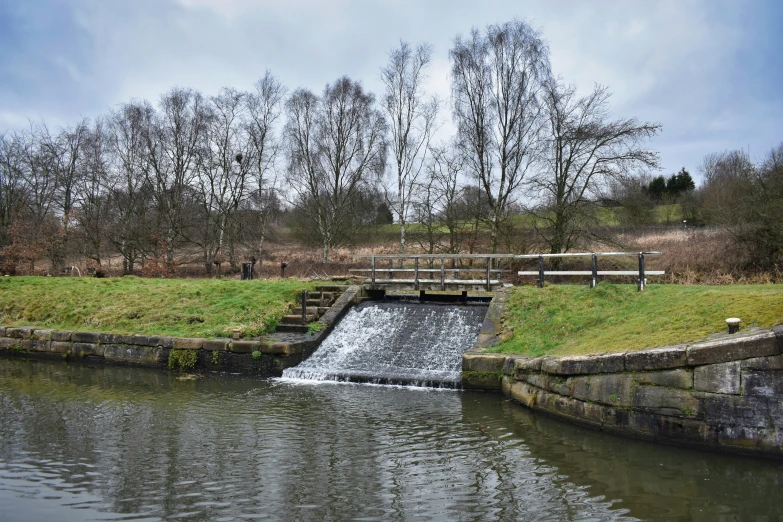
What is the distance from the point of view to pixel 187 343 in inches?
501

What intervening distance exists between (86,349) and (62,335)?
1.06 metres

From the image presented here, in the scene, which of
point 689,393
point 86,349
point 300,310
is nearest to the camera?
point 689,393

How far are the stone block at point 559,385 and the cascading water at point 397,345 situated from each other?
2380mm

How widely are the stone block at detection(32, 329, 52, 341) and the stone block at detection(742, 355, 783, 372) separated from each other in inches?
628

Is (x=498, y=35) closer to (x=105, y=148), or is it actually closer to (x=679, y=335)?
(x=679, y=335)

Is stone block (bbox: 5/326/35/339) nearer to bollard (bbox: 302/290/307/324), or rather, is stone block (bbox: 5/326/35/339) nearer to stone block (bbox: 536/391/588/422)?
bollard (bbox: 302/290/307/324)

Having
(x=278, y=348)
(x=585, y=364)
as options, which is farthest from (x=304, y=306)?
(x=585, y=364)

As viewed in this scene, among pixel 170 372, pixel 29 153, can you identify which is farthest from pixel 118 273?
pixel 170 372

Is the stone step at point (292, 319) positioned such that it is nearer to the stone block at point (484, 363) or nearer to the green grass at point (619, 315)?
the stone block at point (484, 363)

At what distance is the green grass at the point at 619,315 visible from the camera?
785 cm

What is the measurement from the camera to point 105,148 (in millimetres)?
32625

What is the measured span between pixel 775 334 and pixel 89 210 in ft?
115

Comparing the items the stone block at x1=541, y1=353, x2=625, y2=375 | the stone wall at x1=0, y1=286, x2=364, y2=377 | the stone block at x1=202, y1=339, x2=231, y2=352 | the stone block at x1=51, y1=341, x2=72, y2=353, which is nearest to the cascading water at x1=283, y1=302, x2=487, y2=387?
the stone wall at x1=0, y1=286, x2=364, y2=377

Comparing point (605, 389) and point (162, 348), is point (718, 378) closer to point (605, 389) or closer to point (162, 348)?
point (605, 389)
